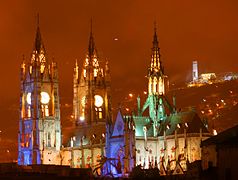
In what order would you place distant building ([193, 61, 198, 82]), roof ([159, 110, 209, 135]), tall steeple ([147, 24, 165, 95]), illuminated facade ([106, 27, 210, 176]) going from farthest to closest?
distant building ([193, 61, 198, 82]), tall steeple ([147, 24, 165, 95]), roof ([159, 110, 209, 135]), illuminated facade ([106, 27, 210, 176])

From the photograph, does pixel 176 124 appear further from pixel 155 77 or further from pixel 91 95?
pixel 91 95

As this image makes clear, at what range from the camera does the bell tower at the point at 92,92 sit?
156875 millimetres

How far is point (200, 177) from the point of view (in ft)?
213

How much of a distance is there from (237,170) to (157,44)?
9213 centimetres

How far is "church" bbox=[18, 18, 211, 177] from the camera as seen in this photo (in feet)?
438

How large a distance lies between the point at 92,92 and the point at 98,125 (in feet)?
22.6

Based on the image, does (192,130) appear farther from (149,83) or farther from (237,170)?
(237,170)

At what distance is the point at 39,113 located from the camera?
154 m

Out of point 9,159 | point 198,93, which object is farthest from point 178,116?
point 9,159

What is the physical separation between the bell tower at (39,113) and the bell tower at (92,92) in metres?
4.86

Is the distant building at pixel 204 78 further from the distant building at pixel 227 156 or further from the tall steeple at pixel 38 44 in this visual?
the distant building at pixel 227 156

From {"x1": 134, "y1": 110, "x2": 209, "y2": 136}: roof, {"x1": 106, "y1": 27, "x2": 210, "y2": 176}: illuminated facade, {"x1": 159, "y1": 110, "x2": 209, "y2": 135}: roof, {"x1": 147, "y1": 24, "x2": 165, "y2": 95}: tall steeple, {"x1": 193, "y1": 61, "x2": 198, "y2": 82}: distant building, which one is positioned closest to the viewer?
{"x1": 106, "y1": 27, "x2": 210, "y2": 176}: illuminated facade

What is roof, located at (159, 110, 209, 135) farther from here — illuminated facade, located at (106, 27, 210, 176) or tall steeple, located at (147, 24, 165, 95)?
tall steeple, located at (147, 24, 165, 95)

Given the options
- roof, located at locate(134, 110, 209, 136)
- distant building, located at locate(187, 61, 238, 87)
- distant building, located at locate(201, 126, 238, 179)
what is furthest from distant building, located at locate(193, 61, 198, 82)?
distant building, located at locate(201, 126, 238, 179)
